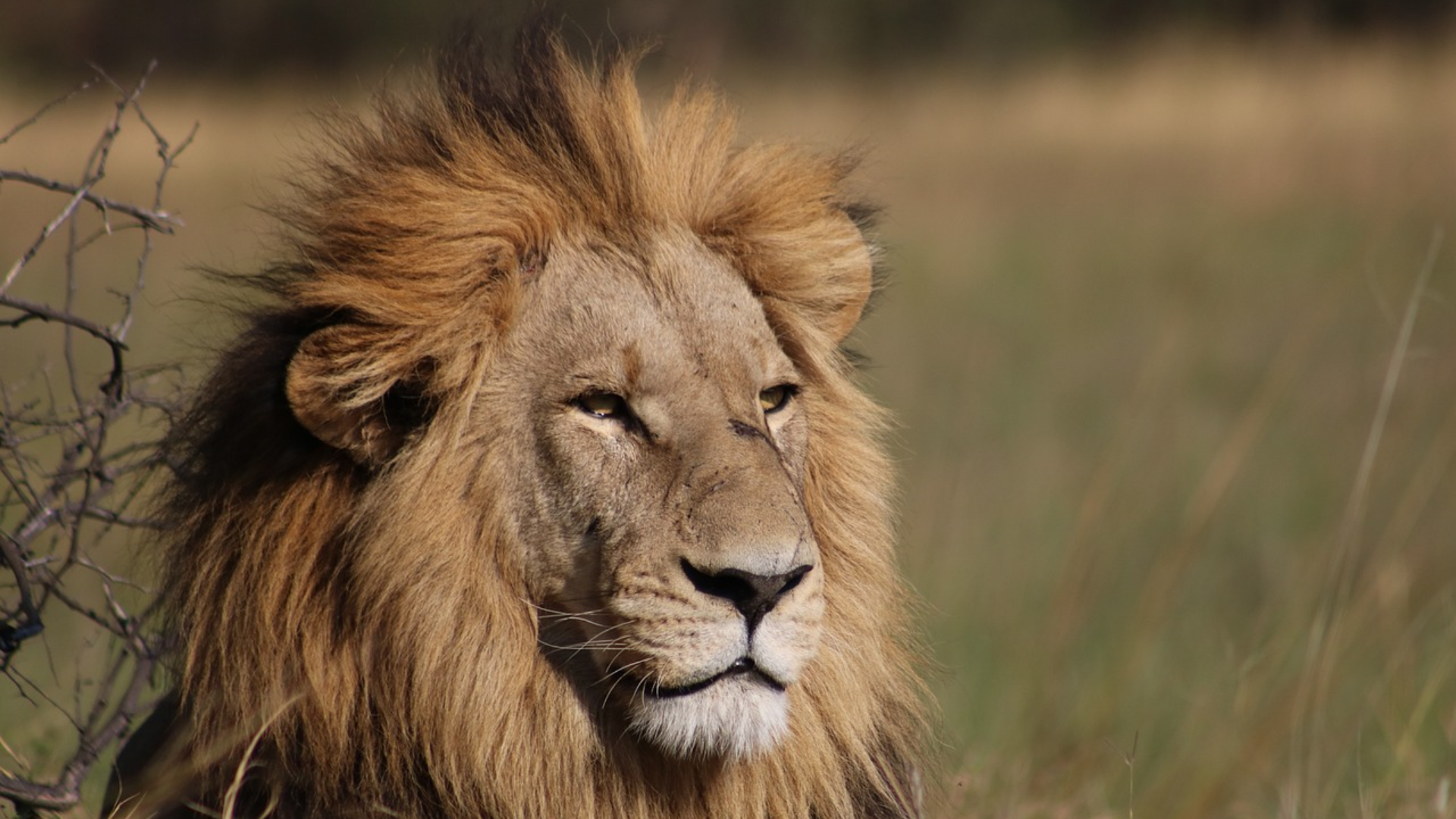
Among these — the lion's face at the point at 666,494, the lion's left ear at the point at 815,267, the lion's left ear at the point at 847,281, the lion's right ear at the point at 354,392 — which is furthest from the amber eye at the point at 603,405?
the lion's left ear at the point at 847,281

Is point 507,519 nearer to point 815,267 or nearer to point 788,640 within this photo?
point 788,640

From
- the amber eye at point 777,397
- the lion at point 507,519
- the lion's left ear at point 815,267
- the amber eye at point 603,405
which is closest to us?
the lion at point 507,519

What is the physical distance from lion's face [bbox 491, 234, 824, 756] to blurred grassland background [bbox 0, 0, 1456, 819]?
0.84 m

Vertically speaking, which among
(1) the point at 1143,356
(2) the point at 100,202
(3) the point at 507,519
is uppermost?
(2) the point at 100,202

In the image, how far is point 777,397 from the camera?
330 centimetres

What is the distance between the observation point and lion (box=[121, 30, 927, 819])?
9.21 feet

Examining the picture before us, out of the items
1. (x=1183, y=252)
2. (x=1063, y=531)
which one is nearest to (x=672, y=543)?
(x=1063, y=531)

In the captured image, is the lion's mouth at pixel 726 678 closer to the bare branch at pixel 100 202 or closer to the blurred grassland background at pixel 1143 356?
the blurred grassland background at pixel 1143 356

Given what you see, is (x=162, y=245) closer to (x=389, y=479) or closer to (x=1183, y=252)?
(x=1183, y=252)

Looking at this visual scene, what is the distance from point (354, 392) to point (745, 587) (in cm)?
86

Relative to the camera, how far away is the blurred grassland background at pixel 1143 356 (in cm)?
493

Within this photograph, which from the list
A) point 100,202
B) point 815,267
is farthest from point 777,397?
point 100,202

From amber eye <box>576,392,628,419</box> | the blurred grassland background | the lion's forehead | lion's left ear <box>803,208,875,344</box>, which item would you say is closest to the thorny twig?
the blurred grassland background

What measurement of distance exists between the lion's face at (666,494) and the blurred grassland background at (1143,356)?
0.84 m
